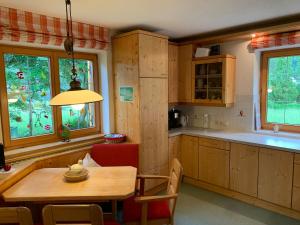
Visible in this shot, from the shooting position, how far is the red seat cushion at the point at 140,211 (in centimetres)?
204

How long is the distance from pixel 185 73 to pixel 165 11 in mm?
1526

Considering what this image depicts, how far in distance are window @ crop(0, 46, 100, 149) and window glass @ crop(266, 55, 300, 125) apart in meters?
2.62

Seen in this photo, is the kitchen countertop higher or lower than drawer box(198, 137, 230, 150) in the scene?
higher

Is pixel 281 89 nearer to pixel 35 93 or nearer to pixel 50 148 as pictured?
pixel 50 148

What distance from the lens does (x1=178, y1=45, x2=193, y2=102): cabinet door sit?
150 inches

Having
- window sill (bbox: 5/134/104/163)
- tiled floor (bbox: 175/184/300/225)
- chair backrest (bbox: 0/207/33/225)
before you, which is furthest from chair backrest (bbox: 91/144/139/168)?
chair backrest (bbox: 0/207/33/225)

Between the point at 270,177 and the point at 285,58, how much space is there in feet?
5.38

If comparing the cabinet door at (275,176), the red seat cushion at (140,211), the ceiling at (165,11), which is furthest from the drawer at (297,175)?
the ceiling at (165,11)

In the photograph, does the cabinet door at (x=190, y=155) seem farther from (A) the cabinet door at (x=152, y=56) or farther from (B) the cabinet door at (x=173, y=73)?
(A) the cabinet door at (x=152, y=56)

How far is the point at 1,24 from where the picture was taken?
2.27 m

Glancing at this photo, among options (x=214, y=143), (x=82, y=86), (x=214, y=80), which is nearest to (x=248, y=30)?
(x=214, y=80)

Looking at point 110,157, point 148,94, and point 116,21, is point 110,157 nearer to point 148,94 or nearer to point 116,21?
point 148,94

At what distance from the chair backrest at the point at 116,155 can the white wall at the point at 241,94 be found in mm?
1756

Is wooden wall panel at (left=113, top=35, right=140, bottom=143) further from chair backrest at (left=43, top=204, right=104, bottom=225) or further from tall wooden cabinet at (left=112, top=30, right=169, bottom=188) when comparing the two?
chair backrest at (left=43, top=204, right=104, bottom=225)
